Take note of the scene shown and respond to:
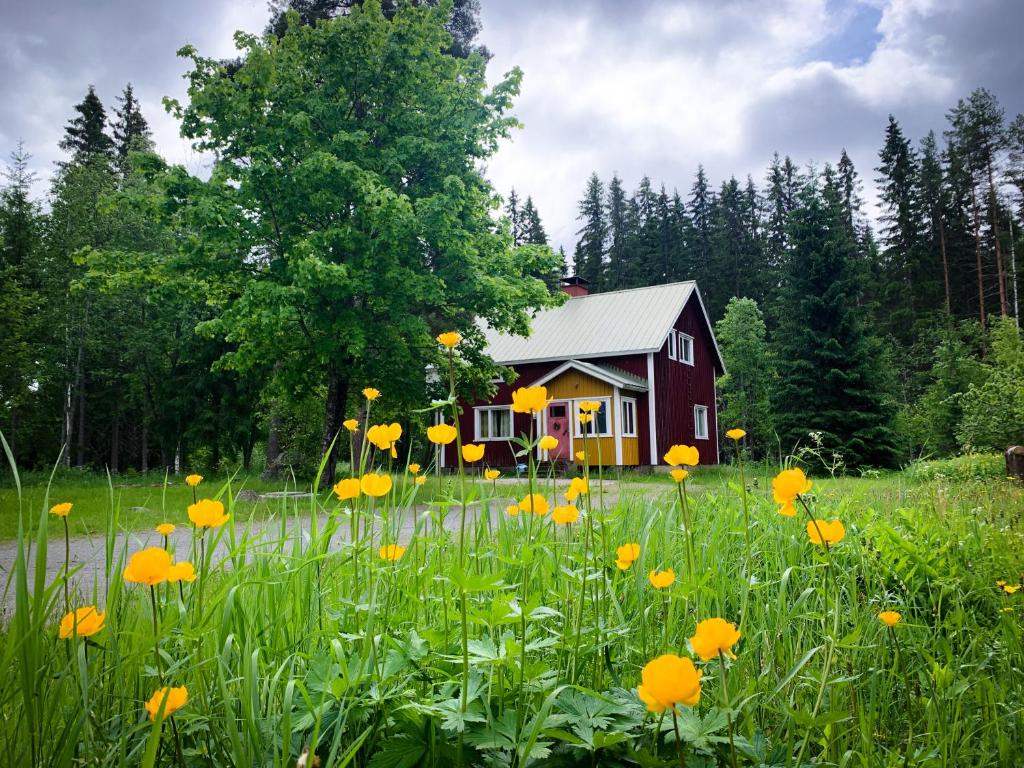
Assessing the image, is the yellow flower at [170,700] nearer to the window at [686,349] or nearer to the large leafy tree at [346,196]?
the large leafy tree at [346,196]

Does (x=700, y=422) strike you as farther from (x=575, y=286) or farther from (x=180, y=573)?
(x=180, y=573)


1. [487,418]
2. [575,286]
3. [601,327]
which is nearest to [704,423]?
[601,327]

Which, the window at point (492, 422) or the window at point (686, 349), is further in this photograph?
the window at point (686, 349)

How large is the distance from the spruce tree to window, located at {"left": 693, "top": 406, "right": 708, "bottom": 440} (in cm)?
265

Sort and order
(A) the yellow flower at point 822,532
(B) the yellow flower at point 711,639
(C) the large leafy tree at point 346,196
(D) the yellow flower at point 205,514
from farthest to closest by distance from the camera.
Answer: (C) the large leafy tree at point 346,196 < (A) the yellow flower at point 822,532 < (D) the yellow flower at point 205,514 < (B) the yellow flower at point 711,639

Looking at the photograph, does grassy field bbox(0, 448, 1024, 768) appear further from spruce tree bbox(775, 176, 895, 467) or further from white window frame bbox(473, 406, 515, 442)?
spruce tree bbox(775, 176, 895, 467)

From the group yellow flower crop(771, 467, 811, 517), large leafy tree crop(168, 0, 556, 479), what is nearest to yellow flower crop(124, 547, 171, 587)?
yellow flower crop(771, 467, 811, 517)

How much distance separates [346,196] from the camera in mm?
11219

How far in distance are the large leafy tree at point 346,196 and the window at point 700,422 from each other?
37.6 ft

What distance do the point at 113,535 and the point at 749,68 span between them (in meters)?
6.99

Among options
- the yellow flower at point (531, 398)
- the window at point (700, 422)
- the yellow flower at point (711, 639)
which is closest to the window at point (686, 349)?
the window at point (700, 422)

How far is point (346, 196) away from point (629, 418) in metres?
11.0

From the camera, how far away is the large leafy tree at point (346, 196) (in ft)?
34.1

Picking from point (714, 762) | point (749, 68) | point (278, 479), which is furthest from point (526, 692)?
point (278, 479)
